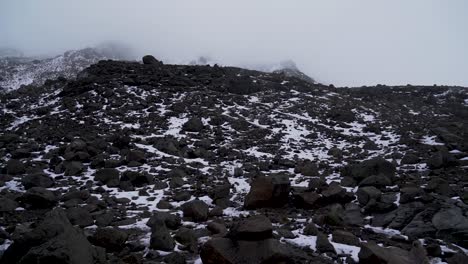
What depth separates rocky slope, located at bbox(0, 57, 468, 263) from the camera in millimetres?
7293

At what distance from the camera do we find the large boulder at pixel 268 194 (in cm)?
1068

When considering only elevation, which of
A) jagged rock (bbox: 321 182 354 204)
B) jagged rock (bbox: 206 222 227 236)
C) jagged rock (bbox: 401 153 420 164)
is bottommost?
jagged rock (bbox: 206 222 227 236)

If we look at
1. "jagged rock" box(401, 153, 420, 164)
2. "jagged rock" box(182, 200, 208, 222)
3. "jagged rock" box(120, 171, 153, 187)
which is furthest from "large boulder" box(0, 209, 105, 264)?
"jagged rock" box(401, 153, 420, 164)

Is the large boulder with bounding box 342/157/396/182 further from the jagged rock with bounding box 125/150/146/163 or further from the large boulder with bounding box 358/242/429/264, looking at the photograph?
the jagged rock with bounding box 125/150/146/163

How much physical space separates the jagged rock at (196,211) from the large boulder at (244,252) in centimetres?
269

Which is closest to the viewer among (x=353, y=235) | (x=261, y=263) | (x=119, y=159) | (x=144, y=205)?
(x=261, y=263)

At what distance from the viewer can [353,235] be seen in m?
8.29

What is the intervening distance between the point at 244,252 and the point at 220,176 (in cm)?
730

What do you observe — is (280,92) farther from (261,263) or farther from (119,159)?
(261,263)

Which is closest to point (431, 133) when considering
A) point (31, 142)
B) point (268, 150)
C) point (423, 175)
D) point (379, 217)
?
point (423, 175)

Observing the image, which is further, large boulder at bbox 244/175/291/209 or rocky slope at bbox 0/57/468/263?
large boulder at bbox 244/175/291/209

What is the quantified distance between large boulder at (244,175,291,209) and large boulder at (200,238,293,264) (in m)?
3.69

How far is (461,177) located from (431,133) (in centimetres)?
846

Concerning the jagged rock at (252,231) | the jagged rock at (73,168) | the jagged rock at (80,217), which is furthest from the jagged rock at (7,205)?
the jagged rock at (252,231)
